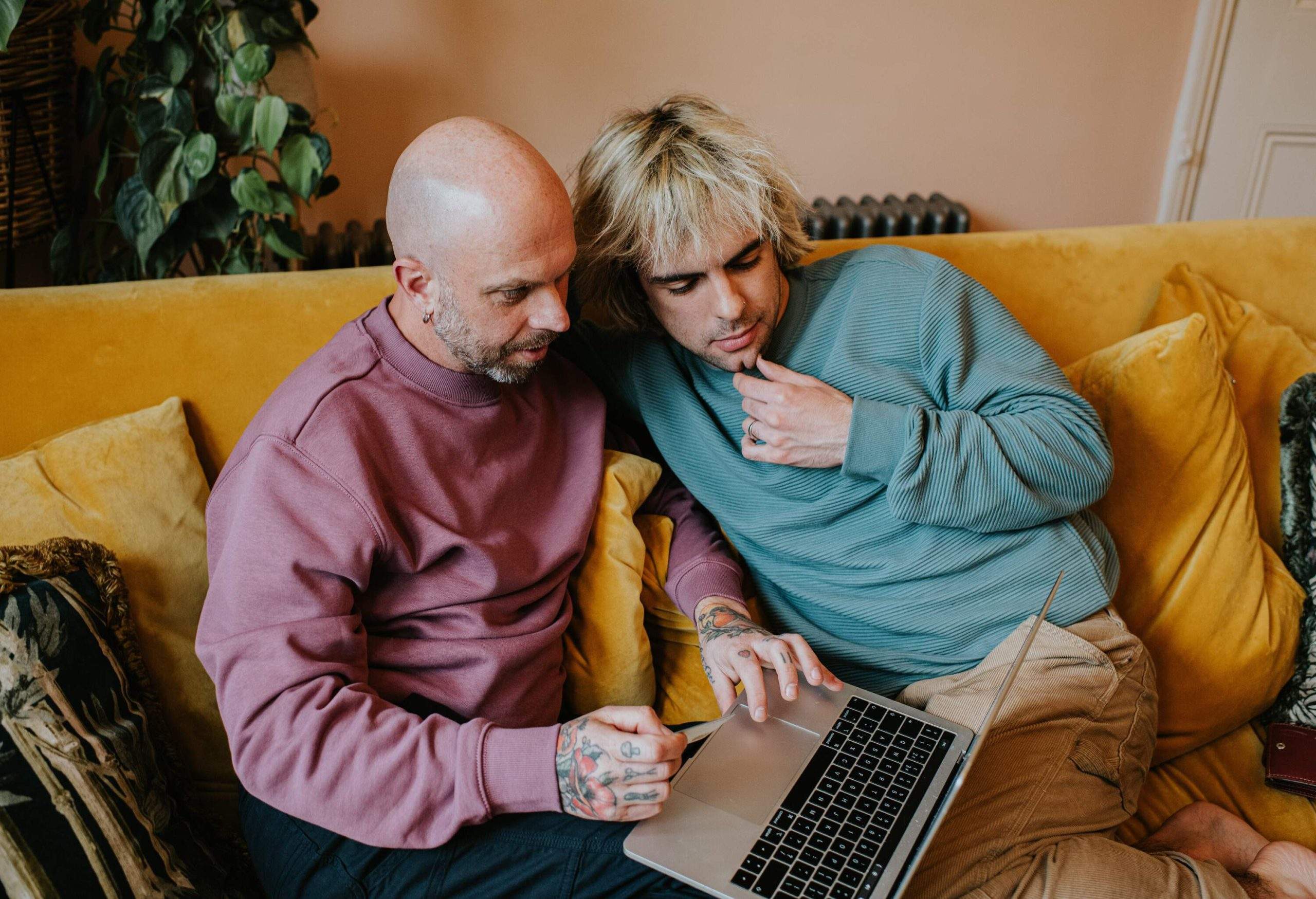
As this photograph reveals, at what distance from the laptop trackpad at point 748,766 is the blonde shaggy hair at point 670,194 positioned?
591 mm

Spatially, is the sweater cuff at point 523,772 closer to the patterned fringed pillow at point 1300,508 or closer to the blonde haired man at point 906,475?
the blonde haired man at point 906,475

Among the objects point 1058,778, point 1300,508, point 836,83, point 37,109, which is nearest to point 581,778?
point 1058,778

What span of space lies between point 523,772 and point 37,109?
1.49m

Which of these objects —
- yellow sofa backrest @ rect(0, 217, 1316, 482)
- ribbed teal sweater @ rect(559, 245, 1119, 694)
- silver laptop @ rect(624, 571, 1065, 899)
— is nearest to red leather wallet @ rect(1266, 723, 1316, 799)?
ribbed teal sweater @ rect(559, 245, 1119, 694)

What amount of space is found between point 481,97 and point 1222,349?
5.48ft

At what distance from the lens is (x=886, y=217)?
2535 mm

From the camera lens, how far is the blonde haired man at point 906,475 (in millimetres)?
1219

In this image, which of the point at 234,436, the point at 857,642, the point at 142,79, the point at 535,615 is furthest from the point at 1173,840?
the point at 142,79

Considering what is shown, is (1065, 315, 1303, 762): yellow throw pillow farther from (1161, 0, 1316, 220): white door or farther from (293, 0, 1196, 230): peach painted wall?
(1161, 0, 1316, 220): white door

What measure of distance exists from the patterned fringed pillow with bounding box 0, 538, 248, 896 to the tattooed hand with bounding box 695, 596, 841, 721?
0.64 metres

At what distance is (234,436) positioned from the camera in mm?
1400

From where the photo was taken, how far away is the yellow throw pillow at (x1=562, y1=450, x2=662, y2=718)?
135 centimetres

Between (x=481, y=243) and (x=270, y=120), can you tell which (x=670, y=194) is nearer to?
(x=481, y=243)

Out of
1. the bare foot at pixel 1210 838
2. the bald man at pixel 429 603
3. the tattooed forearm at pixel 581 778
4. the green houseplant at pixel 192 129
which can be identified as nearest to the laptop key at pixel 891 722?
the bald man at pixel 429 603
